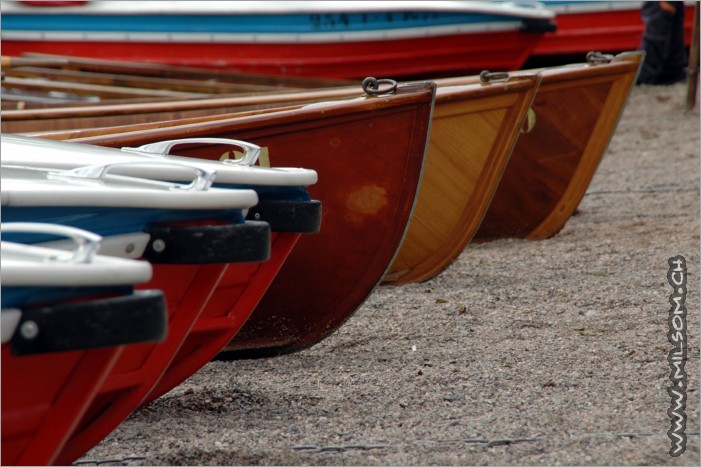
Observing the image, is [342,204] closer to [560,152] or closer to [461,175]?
[461,175]

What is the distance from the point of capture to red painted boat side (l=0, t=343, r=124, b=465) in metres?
1.92

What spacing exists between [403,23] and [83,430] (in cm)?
769

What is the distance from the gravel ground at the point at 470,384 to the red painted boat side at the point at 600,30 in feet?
21.3

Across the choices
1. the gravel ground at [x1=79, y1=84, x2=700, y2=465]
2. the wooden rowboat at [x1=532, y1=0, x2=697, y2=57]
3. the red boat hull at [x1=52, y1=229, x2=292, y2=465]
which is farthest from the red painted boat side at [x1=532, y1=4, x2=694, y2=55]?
the red boat hull at [x1=52, y1=229, x2=292, y2=465]

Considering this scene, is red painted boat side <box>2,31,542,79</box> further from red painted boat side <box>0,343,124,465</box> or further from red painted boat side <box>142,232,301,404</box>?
red painted boat side <box>0,343,124,465</box>

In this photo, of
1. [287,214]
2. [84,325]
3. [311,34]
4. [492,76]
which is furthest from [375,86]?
[311,34]

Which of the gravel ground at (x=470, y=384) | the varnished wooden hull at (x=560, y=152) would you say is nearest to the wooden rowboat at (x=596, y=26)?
the varnished wooden hull at (x=560, y=152)

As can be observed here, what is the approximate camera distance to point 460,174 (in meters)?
4.71

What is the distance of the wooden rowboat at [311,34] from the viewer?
9578 mm

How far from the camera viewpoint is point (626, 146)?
858cm

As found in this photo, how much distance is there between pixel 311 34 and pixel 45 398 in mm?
7922

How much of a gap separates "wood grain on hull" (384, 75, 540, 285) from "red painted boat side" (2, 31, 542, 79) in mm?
5121

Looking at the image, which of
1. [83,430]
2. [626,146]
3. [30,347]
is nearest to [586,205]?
[626,146]

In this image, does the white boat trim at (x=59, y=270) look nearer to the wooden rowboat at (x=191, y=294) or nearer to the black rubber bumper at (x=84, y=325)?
the black rubber bumper at (x=84, y=325)
